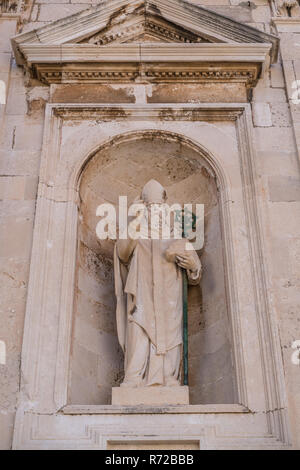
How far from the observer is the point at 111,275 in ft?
24.7

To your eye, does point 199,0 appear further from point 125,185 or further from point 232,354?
point 232,354

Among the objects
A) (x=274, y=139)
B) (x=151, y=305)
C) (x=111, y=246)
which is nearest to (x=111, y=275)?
(x=111, y=246)

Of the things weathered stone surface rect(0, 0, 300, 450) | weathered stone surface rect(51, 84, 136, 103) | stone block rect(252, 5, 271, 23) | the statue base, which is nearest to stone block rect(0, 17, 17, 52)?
weathered stone surface rect(0, 0, 300, 450)

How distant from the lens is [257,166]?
7309 millimetres

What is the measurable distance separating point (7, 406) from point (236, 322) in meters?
2.01

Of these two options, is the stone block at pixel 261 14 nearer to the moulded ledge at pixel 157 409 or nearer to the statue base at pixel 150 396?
the statue base at pixel 150 396

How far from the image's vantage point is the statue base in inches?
236

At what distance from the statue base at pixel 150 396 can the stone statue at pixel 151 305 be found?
0.32 ft

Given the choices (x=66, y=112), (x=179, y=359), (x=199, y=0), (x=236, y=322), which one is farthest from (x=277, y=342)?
(x=199, y=0)

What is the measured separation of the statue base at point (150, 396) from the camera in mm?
6004

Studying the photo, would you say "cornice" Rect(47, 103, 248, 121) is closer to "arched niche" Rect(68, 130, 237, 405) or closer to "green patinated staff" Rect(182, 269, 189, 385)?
"arched niche" Rect(68, 130, 237, 405)

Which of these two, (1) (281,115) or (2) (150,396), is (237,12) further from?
(2) (150,396)
